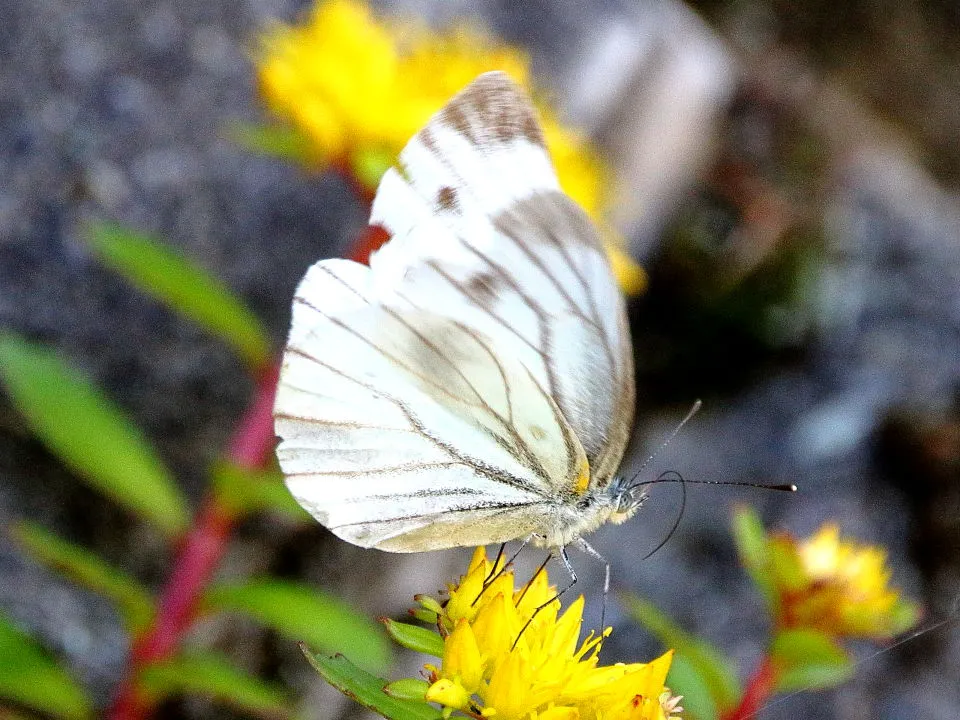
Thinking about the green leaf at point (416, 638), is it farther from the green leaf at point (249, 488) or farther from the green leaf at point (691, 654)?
the green leaf at point (249, 488)

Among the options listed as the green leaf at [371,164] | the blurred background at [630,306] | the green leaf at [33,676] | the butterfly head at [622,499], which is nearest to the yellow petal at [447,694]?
the butterfly head at [622,499]

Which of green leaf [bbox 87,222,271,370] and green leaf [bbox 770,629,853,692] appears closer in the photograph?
green leaf [bbox 770,629,853,692]

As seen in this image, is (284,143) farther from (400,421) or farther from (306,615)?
(306,615)

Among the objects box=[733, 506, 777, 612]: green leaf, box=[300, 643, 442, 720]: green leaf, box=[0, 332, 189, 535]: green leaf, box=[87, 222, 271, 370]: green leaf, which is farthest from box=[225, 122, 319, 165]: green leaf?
box=[300, 643, 442, 720]: green leaf

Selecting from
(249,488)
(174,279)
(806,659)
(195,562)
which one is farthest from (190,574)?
(806,659)

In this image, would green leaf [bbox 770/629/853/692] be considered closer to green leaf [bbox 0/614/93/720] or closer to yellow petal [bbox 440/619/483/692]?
yellow petal [bbox 440/619/483/692]
